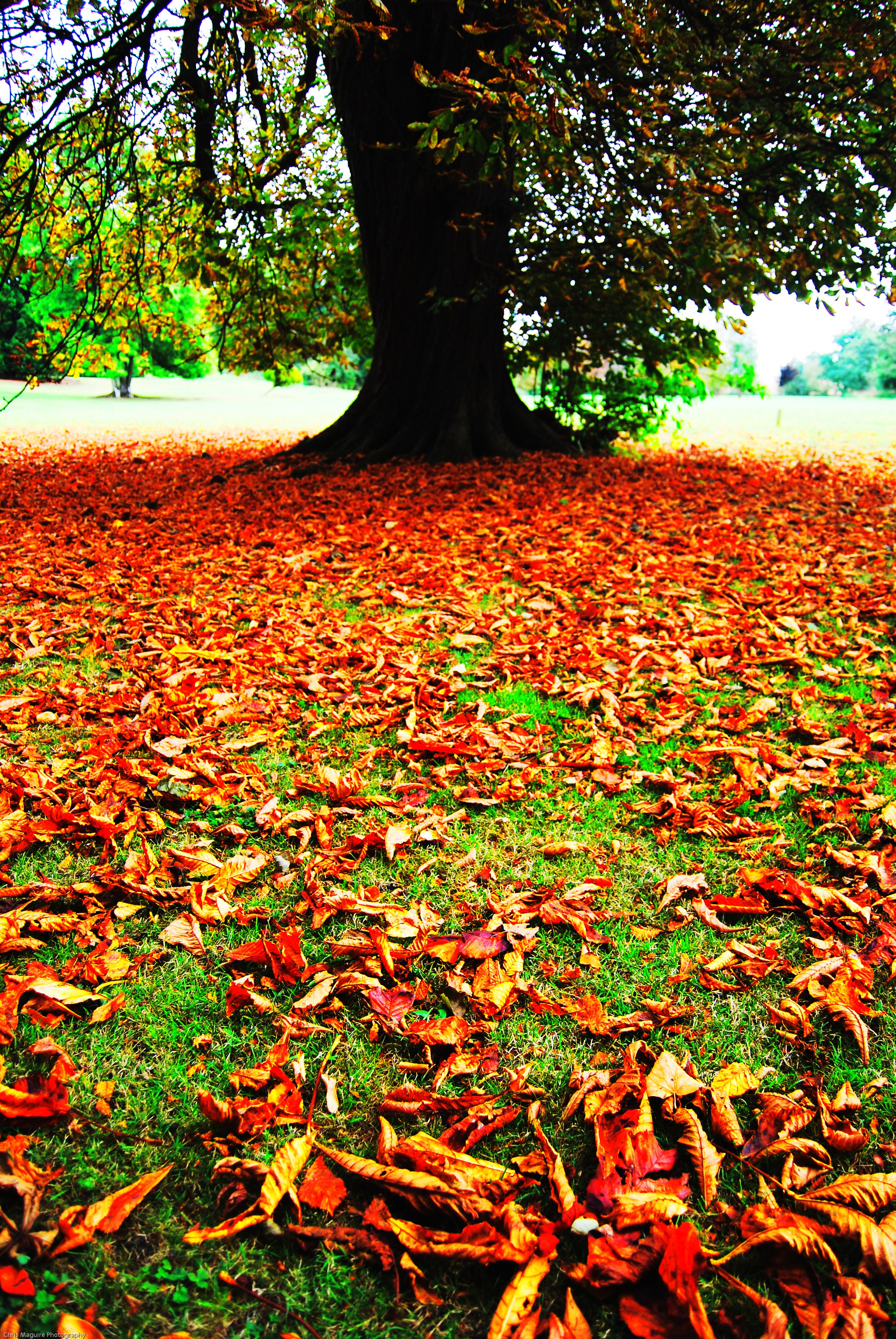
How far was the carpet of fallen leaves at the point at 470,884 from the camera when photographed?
5.16ft

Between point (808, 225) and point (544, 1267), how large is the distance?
347 inches

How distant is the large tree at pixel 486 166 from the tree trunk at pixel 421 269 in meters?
0.03

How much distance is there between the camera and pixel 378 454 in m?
9.77

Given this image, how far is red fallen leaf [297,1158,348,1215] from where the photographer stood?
5.29 feet

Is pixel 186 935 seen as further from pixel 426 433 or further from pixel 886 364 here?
pixel 886 364

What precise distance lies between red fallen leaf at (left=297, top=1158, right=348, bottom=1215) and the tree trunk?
8528mm

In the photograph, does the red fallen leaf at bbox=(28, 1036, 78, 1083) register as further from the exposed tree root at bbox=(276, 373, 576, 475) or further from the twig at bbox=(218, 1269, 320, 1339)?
the exposed tree root at bbox=(276, 373, 576, 475)

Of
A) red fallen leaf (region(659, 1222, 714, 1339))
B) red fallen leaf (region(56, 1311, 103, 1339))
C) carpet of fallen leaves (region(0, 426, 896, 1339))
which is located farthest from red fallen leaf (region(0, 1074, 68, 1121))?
red fallen leaf (region(659, 1222, 714, 1339))

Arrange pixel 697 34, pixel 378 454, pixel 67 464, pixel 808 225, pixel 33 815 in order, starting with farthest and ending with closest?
pixel 67 464, pixel 378 454, pixel 808 225, pixel 697 34, pixel 33 815

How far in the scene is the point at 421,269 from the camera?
9.71 m

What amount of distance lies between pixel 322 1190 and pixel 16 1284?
557mm

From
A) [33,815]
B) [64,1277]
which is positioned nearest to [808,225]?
[33,815]

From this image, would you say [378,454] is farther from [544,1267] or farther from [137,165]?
[544,1267]

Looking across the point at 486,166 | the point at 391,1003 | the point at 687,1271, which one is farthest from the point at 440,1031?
the point at 486,166
